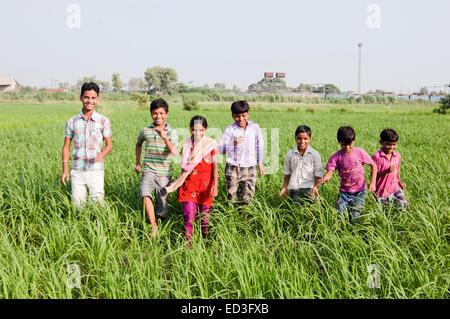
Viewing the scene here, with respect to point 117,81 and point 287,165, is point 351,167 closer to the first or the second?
point 287,165

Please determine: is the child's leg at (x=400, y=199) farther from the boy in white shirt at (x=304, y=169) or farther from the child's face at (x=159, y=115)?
the child's face at (x=159, y=115)

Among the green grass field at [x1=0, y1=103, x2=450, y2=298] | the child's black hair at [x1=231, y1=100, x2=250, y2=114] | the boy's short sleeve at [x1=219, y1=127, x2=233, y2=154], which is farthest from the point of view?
the boy's short sleeve at [x1=219, y1=127, x2=233, y2=154]

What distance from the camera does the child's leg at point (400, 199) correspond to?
3119 millimetres

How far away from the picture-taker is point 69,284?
6.75 feet

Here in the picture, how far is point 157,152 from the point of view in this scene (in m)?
2.99

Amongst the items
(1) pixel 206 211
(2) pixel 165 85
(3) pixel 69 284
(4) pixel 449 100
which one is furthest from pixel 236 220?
(2) pixel 165 85

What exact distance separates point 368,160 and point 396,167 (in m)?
0.42

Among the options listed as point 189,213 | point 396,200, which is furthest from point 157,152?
point 396,200

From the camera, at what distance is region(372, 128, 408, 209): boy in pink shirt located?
3.06 m

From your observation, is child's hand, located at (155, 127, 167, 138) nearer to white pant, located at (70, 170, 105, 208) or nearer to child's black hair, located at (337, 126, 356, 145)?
white pant, located at (70, 170, 105, 208)

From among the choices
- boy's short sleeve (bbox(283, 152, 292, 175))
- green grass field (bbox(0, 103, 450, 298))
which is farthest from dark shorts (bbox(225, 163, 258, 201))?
boy's short sleeve (bbox(283, 152, 292, 175))

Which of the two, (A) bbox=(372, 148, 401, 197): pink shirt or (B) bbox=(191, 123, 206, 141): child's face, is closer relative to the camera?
(B) bbox=(191, 123, 206, 141): child's face
